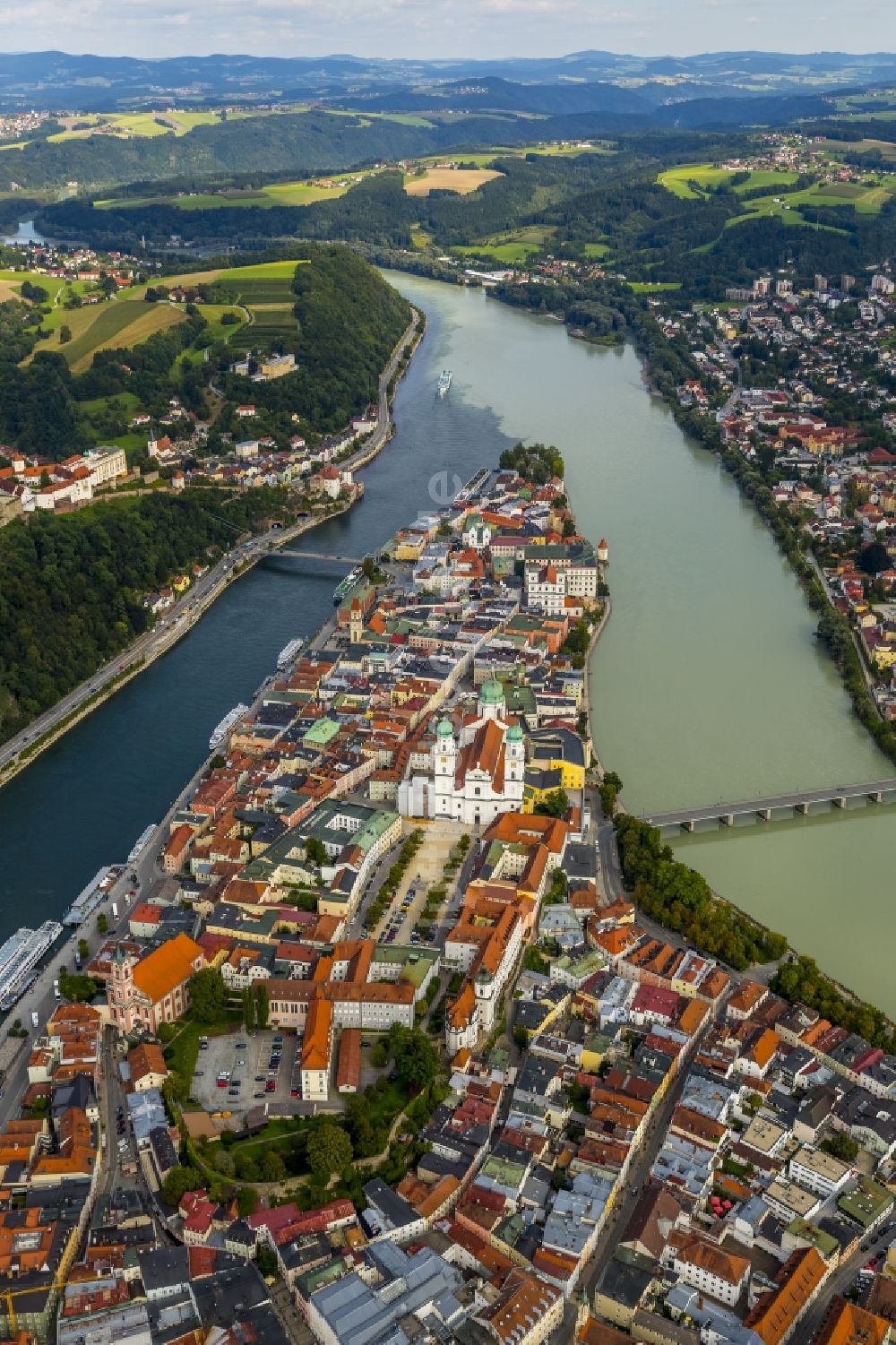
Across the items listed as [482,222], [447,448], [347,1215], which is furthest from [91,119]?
[347,1215]

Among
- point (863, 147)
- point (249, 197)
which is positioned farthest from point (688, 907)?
point (863, 147)

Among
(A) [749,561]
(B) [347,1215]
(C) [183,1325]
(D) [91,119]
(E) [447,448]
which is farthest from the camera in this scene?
(D) [91,119]

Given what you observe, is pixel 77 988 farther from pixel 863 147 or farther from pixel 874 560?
pixel 863 147

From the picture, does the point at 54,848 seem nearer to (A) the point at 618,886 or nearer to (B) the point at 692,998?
(A) the point at 618,886

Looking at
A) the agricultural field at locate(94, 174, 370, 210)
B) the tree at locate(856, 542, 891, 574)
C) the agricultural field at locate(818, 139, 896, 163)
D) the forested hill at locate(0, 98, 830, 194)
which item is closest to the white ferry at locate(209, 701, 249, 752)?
the tree at locate(856, 542, 891, 574)

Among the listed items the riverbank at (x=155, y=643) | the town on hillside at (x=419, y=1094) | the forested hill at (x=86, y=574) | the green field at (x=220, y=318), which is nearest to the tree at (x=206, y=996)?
the town on hillside at (x=419, y=1094)
